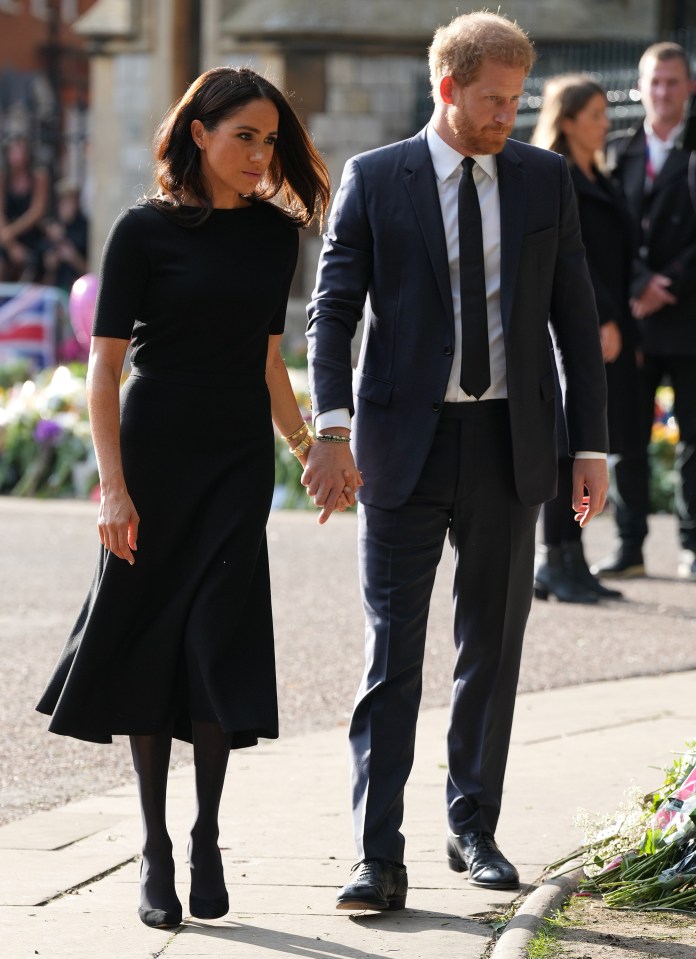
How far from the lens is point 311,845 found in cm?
432

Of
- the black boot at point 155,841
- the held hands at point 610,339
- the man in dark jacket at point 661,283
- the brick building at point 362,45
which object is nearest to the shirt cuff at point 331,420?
the black boot at point 155,841

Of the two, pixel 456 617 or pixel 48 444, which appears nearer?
pixel 456 617

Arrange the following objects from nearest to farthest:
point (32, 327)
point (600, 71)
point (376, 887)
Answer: point (376, 887) < point (600, 71) < point (32, 327)

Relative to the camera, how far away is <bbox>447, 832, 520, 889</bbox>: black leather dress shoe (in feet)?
12.9

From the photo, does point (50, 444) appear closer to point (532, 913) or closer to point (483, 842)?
point (483, 842)

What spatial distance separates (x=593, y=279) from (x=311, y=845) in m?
Answer: 3.92

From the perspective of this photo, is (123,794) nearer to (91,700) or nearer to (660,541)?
(91,700)

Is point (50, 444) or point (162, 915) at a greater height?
point (162, 915)

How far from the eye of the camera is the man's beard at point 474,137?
3.89 metres

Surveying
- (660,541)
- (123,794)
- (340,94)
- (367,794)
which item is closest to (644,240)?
(660,541)

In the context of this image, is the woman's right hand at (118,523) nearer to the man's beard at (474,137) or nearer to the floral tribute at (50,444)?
the man's beard at (474,137)

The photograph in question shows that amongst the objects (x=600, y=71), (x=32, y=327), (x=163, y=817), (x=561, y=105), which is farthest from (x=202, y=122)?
(x=32, y=327)

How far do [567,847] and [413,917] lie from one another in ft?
1.98

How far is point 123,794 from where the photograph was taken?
4941 mm
